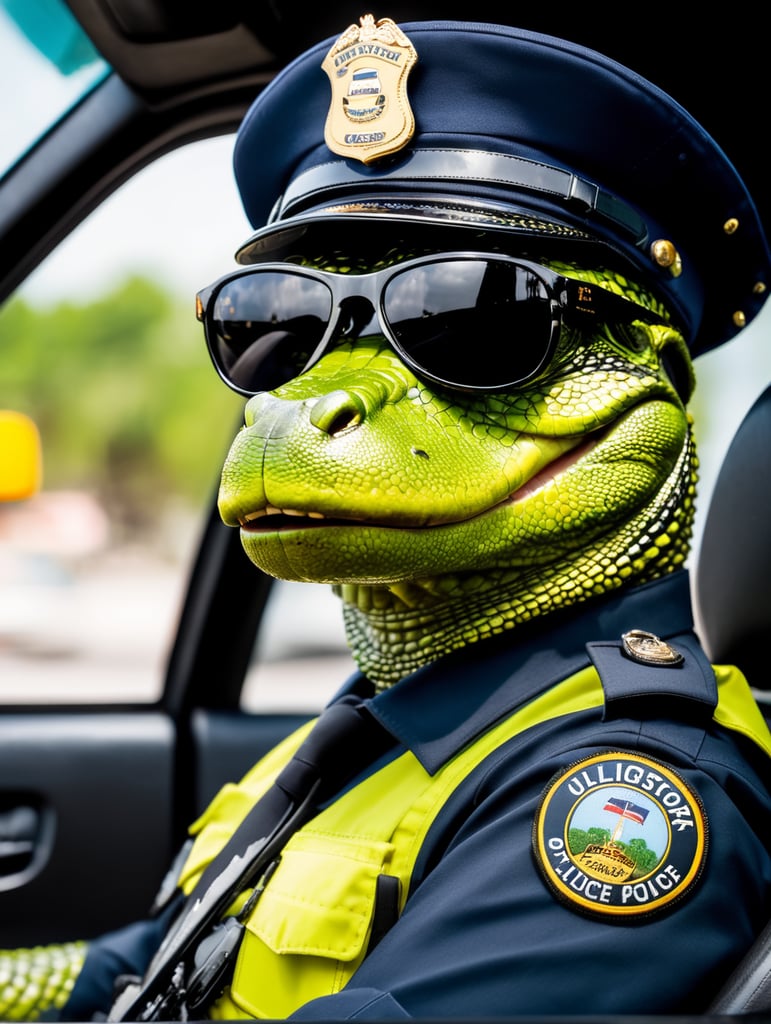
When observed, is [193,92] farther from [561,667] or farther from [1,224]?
[561,667]

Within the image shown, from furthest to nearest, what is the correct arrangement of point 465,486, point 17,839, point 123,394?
point 123,394, point 17,839, point 465,486

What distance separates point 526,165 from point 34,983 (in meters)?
1.24

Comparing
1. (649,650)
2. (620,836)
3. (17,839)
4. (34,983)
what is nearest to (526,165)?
(649,650)

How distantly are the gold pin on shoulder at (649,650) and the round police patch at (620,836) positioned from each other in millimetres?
148

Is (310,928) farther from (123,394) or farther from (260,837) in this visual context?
(123,394)

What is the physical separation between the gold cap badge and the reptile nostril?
322 mm

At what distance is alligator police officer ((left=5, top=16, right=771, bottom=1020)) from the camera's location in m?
0.93

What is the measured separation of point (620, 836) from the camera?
92cm

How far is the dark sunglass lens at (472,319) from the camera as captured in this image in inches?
42.9

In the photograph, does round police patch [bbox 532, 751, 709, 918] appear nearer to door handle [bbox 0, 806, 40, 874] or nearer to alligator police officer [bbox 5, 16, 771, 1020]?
alligator police officer [bbox 5, 16, 771, 1020]

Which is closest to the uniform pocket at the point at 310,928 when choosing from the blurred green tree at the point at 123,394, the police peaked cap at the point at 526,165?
the police peaked cap at the point at 526,165

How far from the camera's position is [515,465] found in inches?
43.6

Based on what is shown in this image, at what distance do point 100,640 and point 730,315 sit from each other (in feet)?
55.1

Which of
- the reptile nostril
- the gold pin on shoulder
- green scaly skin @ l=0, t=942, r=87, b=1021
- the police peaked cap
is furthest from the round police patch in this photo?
green scaly skin @ l=0, t=942, r=87, b=1021
